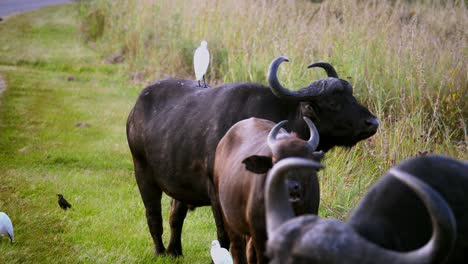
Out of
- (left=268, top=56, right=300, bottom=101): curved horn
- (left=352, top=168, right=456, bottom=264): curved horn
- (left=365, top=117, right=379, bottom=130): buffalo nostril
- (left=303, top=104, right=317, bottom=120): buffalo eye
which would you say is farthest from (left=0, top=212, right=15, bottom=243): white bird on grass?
(left=352, top=168, right=456, bottom=264): curved horn

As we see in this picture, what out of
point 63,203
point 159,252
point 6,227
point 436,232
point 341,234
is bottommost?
point 63,203

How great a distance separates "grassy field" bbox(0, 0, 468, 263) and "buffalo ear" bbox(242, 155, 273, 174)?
269cm

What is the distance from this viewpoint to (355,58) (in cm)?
1128

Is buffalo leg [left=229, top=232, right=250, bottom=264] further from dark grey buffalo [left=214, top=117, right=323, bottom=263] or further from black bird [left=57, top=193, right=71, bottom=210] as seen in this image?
black bird [left=57, top=193, right=71, bottom=210]

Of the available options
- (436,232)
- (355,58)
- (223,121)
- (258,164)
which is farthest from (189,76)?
(436,232)

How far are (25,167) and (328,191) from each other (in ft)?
15.6

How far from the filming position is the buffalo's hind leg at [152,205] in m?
7.97

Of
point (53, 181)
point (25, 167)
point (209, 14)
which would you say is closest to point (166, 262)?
point (53, 181)

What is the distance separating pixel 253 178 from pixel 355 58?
5875mm

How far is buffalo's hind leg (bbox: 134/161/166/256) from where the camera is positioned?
7973 mm

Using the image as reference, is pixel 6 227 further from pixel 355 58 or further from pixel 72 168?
pixel 355 58

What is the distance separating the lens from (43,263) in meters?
7.33

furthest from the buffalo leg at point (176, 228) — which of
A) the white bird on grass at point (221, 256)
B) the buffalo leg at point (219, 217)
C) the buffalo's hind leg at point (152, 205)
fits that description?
the white bird on grass at point (221, 256)

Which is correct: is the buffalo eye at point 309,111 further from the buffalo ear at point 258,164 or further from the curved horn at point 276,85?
the buffalo ear at point 258,164
